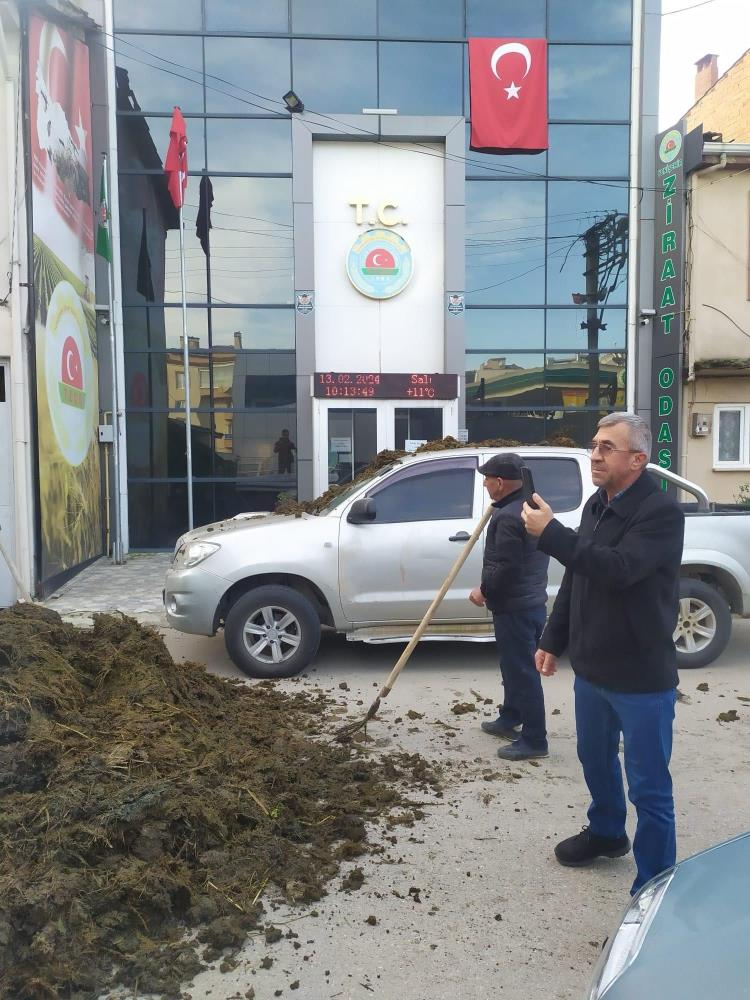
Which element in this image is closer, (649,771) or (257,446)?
(649,771)

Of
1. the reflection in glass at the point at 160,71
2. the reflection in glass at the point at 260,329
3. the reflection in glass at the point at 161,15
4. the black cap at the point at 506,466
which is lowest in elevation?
the black cap at the point at 506,466

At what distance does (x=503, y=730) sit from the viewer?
17.0ft

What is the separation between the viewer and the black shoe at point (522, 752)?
480cm

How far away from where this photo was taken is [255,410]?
45.3ft

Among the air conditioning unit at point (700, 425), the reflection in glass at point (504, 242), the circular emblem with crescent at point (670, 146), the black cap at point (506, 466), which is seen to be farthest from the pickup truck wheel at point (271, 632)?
the circular emblem with crescent at point (670, 146)

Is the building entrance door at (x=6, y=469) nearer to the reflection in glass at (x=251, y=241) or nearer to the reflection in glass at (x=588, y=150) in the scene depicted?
the reflection in glass at (x=251, y=241)

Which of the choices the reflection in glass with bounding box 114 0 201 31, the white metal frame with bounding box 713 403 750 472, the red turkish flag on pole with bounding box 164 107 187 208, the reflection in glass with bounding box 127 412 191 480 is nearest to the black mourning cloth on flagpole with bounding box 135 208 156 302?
the red turkish flag on pole with bounding box 164 107 187 208

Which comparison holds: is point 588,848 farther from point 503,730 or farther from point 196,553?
point 196,553

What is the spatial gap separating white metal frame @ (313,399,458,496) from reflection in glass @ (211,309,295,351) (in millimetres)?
1284

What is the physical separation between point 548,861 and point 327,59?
1376 centimetres

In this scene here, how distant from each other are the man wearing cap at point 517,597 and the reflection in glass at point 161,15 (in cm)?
1231

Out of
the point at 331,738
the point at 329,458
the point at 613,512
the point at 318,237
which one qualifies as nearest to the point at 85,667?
the point at 331,738

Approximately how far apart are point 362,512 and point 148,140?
10.2 meters

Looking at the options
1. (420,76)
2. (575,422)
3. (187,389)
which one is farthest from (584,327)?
(187,389)
